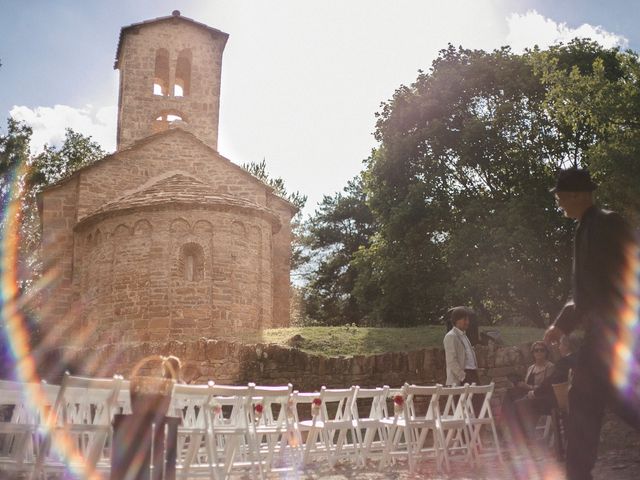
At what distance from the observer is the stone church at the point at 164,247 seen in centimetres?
1864

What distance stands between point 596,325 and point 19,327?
21750 millimetres

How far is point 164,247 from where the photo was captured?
1881 centimetres

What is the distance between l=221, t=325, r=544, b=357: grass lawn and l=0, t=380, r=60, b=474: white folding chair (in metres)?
8.39

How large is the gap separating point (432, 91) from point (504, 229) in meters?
6.72

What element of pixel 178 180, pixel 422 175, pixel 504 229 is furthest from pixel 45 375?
pixel 422 175

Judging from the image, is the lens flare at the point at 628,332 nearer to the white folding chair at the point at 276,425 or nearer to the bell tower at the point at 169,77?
the white folding chair at the point at 276,425

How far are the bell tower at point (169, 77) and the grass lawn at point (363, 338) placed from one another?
1201 cm

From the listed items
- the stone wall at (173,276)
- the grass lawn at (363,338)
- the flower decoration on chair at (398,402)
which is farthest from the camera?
the stone wall at (173,276)

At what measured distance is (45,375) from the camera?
12.1m

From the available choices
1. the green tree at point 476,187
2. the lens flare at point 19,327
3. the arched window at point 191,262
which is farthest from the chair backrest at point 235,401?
the green tree at point 476,187

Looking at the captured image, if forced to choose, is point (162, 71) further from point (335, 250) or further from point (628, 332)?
point (628, 332)

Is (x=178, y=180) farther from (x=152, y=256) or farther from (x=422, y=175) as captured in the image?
(x=422, y=175)

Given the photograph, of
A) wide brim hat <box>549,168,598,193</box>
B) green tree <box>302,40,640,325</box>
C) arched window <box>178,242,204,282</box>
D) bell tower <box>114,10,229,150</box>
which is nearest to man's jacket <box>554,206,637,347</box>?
wide brim hat <box>549,168,598,193</box>

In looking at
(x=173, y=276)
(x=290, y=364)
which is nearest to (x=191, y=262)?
(x=173, y=276)
